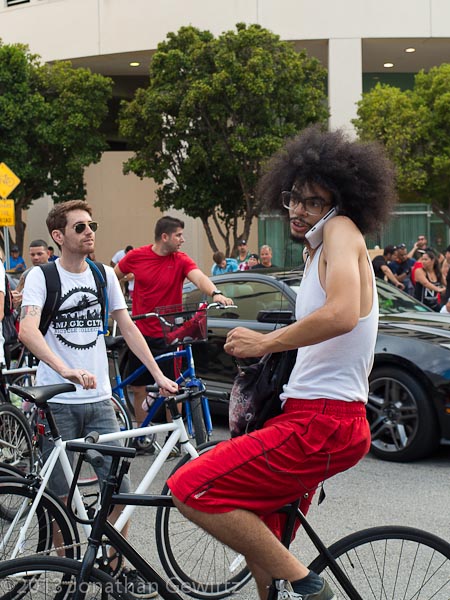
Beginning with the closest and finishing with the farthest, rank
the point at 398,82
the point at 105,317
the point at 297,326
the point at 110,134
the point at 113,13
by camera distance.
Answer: the point at 297,326 < the point at 105,317 < the point at 113,13 < the point at 398,82 < the point at 110,134

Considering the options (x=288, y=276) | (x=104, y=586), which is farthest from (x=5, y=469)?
(x=288, y=276)

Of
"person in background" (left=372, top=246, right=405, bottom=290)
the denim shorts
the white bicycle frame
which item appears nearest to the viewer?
the white bicycle frame

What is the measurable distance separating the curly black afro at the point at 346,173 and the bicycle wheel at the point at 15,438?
3672mm

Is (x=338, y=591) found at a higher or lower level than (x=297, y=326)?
lower

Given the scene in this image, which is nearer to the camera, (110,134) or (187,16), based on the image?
(187,16)

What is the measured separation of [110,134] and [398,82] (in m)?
13.2

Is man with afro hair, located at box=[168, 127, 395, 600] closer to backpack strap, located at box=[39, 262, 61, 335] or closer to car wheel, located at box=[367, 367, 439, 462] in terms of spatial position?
backpack strap, located at box=[39, 262, 61, 335]

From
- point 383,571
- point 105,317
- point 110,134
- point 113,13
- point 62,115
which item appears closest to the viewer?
point 383,571

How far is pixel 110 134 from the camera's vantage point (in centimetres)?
3906

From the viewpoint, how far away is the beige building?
95.9 ft

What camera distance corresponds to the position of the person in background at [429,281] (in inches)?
511

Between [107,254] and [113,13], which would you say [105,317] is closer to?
[113,13]

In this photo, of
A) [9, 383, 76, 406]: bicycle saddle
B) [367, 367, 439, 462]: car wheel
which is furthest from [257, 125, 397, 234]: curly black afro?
[367, 367, 439, 462]: car wheel

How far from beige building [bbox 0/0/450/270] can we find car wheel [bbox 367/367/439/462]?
2148cm
